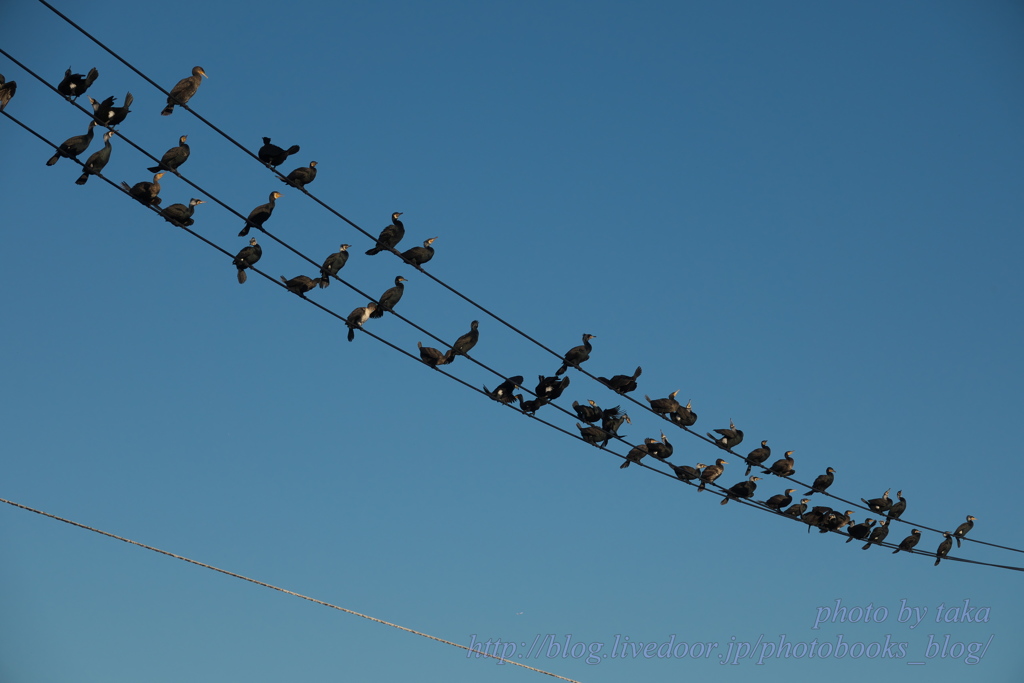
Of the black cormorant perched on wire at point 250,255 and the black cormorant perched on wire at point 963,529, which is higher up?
the black cormorant perched on wire at point 963,529

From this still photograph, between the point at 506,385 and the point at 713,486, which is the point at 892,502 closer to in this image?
the point at 713,486

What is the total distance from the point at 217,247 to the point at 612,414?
6349 millimetres

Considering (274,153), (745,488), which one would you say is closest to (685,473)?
(745,488)

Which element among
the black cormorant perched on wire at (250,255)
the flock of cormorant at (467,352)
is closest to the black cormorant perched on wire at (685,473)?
the flock of cormorant at (467,352)

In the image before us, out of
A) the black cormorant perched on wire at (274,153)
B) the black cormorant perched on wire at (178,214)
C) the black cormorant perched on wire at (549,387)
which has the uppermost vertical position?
the black cormorant perched on wire at (274,153)

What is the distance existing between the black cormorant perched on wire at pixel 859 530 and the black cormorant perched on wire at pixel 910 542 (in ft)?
1.79

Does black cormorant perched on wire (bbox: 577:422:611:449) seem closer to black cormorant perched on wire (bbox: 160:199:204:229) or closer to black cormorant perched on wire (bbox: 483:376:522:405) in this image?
black cormorant perched on wire (bbox: 483:376:522:405)

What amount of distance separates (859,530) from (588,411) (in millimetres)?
5238

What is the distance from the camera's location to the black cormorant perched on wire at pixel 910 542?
51.1 ft

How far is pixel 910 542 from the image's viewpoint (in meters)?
16.3

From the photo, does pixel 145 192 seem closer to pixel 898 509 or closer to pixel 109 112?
pixel 109 112

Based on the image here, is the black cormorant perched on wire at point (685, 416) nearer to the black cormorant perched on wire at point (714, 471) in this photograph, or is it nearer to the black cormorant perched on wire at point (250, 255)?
the black cormorant perched on wire at point (714, 471)

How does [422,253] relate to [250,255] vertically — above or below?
above

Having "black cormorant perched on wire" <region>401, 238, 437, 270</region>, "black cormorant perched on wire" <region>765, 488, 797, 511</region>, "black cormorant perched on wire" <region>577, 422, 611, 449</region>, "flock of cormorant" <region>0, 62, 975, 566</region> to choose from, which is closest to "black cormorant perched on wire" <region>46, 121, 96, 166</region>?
"flock of cormorant" <region>0, 62, 975, 566</region>
